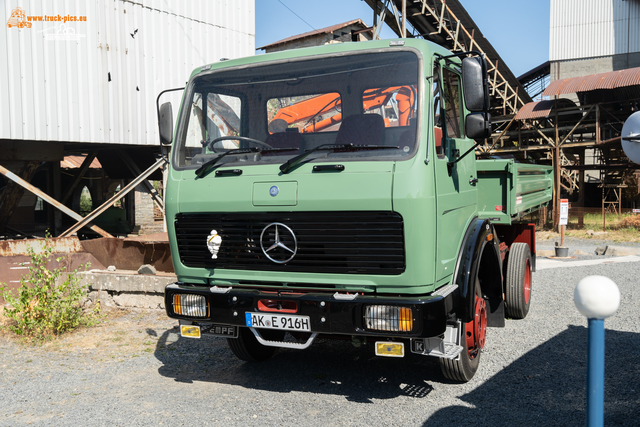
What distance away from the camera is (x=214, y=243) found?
3.90 metres

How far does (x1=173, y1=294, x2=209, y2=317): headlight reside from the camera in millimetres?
3969

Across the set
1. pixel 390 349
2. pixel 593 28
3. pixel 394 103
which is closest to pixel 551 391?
pixel 390 349

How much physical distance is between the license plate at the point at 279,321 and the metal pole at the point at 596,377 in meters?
1.90

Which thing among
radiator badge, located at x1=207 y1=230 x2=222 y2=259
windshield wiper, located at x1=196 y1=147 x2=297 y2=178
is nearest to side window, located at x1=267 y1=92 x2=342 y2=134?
windshield wiper, located at x1=196 y1=147 x2=297 y2=178

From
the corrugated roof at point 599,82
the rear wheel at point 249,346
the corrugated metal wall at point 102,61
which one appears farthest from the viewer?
the corrugated roof at point 599,82

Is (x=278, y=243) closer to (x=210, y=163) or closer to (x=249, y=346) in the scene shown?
(x=210, y=163)

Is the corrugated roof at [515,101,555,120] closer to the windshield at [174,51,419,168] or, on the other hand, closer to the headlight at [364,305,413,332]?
the windshield at [174,51,419,168]


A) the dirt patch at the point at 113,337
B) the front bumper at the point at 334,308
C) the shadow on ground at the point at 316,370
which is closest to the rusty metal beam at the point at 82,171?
the dirt patch at the point at 113,337

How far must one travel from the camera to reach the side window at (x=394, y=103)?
3633mm

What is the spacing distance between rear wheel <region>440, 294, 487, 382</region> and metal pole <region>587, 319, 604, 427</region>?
1793 mm

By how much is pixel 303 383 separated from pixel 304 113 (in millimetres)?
2241

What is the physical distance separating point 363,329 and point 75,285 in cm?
429

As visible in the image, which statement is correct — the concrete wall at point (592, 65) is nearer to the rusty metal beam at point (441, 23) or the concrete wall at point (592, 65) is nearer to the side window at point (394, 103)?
the rusty metal beam at point (441, 23)

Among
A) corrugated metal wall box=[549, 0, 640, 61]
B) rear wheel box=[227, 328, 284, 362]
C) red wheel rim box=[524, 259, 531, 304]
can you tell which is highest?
corrugated metal wall box=[549, 0, 640, 61]
